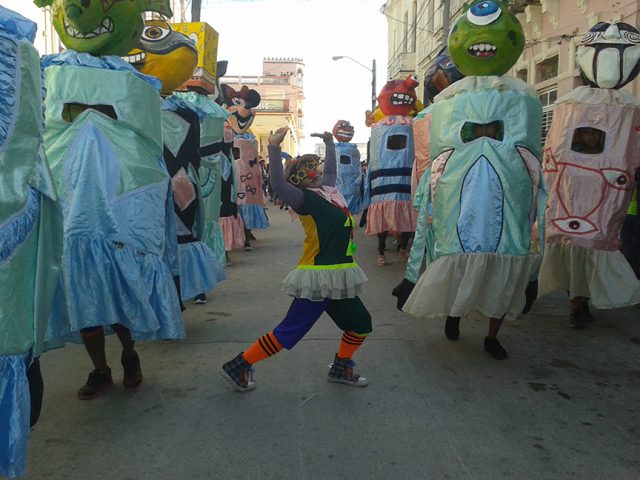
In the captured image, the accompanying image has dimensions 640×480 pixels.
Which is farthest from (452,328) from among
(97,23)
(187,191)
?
(97,23)

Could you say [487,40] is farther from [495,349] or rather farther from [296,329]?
[296,329]

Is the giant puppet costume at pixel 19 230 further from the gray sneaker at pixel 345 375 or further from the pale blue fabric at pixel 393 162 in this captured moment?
the pale blue fabric at pixel 393 162

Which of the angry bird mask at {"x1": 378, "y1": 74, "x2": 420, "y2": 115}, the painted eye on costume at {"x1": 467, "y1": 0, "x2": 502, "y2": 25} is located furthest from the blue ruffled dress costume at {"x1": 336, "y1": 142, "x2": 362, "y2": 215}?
the painted eye on costume at {"x1": 467, "y1": 0, "x2": 502, "y2": 25}

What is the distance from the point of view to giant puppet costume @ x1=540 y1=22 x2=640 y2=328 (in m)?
4.42

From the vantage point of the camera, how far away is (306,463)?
2.50 meters

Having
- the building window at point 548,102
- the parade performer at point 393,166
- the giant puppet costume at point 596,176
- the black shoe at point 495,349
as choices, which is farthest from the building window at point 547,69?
the black shoe at point 495,349

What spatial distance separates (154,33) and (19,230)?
2594 mm

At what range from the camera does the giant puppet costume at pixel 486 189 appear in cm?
365

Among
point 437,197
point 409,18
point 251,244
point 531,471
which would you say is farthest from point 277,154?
point 409,18

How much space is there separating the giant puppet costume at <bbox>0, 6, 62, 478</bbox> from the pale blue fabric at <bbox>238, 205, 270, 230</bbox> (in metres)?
7.64

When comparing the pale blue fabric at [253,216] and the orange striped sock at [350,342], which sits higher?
the pale blue fabric at [253,216]

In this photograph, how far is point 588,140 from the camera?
452 cm

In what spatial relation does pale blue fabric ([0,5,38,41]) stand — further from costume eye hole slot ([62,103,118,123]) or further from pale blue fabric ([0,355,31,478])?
costume eye hole slot ([62,103,118,123])

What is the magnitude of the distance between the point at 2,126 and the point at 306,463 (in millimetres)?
1764
